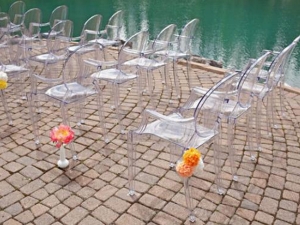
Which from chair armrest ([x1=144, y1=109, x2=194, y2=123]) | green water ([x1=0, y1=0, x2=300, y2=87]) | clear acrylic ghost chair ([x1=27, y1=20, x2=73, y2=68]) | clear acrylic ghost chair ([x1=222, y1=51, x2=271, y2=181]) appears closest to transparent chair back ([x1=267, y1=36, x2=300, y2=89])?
clear acrylic ghost chair ([x1=222, y1=51, x2=271, y2=181])

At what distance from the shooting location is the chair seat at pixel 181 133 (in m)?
2.37

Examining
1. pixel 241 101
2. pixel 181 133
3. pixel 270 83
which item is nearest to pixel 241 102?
pixel 241 101

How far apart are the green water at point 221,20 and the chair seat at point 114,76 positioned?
194 inches

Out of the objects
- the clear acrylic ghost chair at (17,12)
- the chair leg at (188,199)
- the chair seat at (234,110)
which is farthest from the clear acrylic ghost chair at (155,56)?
the clear acrylic ghost chair at (17,12)

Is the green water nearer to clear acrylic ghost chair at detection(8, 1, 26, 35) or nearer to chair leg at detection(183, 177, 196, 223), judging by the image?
clear acrylic ghost chair at detection(8, 1, 26, 35)

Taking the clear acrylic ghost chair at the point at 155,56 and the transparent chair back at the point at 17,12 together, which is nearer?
the clear acrylic ghost chair at the point at 155,56

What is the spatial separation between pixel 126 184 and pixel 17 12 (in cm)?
491

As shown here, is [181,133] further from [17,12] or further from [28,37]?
[17,12]

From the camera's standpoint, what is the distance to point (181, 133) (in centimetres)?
247

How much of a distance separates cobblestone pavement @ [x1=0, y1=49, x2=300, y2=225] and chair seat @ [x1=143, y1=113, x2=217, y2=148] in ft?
0.35

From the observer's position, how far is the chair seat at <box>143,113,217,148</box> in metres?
2.37

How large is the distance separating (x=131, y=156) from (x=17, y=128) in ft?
5.01

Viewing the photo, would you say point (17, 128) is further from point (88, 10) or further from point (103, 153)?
point (88, 10)

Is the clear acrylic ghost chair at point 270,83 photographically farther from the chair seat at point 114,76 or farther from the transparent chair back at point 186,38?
the chair seat at point 114,76
